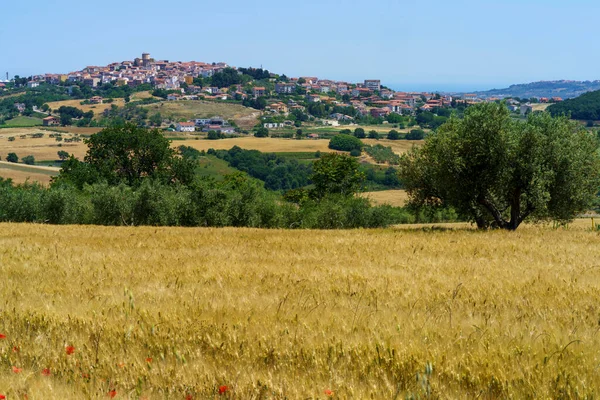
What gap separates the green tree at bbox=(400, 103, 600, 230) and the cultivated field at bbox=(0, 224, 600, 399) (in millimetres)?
12333

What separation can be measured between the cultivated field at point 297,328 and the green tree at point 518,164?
1233 cm

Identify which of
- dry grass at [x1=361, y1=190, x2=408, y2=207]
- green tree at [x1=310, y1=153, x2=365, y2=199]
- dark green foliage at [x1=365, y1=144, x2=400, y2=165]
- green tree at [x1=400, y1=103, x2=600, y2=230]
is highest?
green tree at [x1=400, y1=103, x2=600, y2=230]

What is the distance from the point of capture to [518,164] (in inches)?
993

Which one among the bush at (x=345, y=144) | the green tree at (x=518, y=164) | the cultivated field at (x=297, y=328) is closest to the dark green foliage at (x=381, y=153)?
the bush at (x=345, y=144)

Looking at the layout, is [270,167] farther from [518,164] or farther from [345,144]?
[518,164]

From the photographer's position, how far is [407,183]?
3541 cm

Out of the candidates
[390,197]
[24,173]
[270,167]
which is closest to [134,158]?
[390,197]

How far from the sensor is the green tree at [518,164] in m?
24.8

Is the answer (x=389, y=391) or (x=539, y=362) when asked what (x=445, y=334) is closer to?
(x=539, y=362)

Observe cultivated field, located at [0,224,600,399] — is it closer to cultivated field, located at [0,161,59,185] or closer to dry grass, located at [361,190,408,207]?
dry grass, located at [361,190,408,207]

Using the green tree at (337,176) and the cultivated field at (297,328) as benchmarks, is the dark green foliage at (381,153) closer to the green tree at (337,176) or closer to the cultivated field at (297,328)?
the green tree at (337,176)

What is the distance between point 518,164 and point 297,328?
20.7 metres

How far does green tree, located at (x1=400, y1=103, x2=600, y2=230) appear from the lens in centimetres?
2480

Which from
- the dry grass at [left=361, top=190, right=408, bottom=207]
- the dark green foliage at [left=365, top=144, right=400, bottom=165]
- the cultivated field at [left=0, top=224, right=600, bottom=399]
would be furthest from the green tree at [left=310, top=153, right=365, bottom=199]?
the dark green foliage at [left=365, top=144, right=400, bottom=165]
